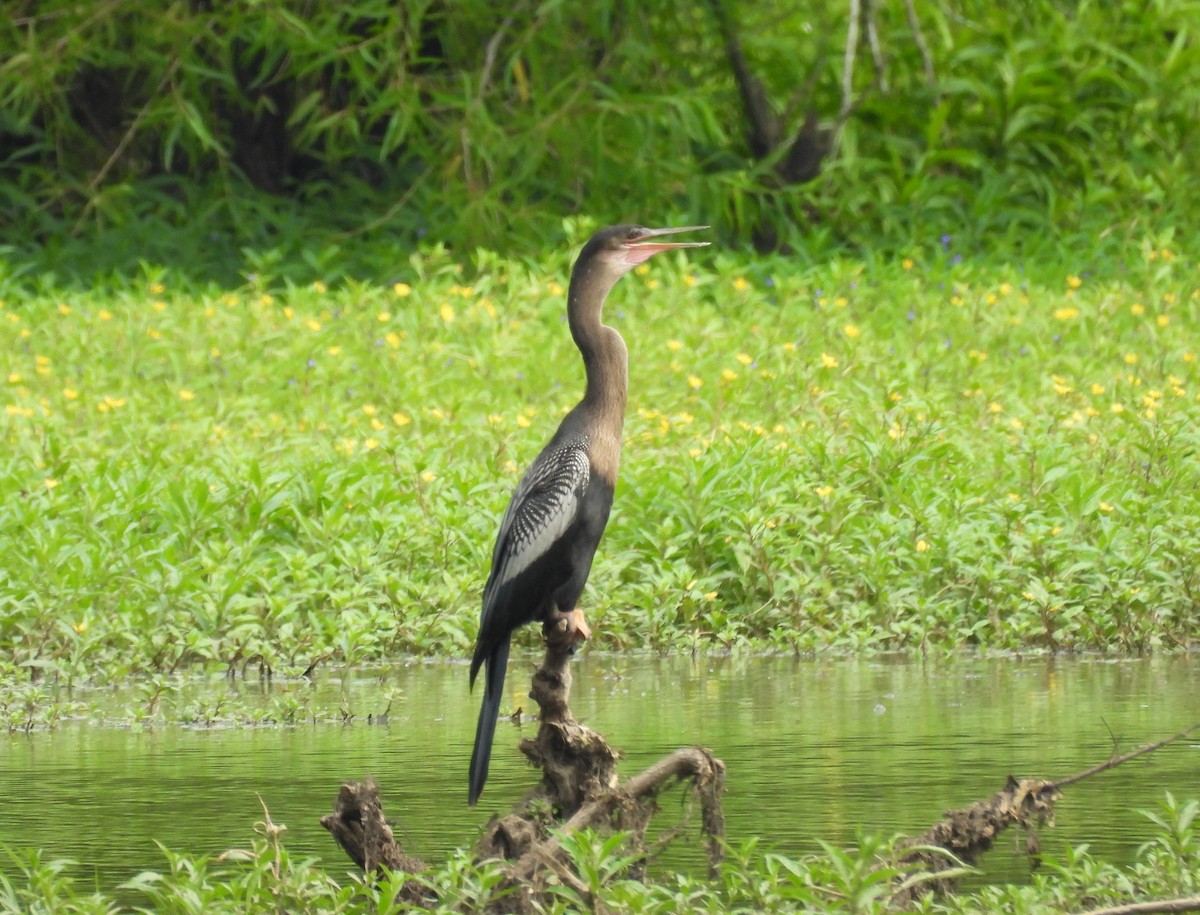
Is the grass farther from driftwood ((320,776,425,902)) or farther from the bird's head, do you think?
driftwood ((320,776,425,902))

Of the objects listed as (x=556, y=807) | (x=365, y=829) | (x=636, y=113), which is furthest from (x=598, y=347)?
(x=636, y=113)

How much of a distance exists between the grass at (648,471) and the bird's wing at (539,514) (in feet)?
5.58

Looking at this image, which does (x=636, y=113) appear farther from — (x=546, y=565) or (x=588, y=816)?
(x=588, y=816)

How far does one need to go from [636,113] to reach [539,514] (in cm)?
809

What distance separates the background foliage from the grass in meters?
1.77

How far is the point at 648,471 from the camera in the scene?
805 cm

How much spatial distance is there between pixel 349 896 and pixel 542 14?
975cm

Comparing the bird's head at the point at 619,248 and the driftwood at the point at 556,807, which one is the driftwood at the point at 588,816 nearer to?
the driftwood at the point at 556,807

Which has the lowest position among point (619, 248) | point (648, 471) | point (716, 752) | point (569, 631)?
point (716, 752)

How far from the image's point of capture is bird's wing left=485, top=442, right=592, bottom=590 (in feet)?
17.1

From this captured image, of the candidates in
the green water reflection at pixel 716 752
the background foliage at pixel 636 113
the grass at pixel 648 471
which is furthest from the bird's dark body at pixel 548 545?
the background foliage at pixel 636 113

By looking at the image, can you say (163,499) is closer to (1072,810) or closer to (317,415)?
(317,415)

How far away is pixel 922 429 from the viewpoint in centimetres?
823

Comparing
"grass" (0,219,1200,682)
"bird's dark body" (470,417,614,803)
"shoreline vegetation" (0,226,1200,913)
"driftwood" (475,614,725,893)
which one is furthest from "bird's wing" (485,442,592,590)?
"grass" (0,219,1200,682)
